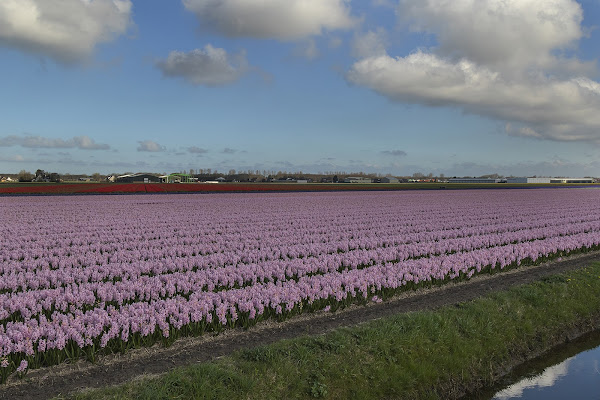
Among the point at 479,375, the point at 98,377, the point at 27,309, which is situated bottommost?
the point at 479,375

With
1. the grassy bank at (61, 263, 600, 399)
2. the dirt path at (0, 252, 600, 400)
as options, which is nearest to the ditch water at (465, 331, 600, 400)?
the grassy bank at (61, 263, 600, 399)

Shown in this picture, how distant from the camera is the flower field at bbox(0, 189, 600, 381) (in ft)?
31.8

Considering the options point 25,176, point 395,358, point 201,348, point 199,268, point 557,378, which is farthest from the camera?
point 25,176

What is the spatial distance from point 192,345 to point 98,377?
2104 mm

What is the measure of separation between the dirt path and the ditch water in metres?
2.72

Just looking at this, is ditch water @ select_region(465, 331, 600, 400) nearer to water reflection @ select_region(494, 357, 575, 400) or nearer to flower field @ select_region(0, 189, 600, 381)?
water reflection @ select_region(494, 357, 575, 400)

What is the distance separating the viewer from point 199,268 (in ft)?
52.8

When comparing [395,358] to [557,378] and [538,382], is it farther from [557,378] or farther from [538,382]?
[557,378]

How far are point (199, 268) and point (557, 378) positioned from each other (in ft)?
38.0

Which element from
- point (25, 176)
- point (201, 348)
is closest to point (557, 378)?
point (201, 348)

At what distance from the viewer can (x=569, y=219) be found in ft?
109

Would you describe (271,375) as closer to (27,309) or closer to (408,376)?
(408,376)

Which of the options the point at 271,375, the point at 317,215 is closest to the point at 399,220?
the point at 317,215

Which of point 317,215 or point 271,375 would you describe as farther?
point 317,215
